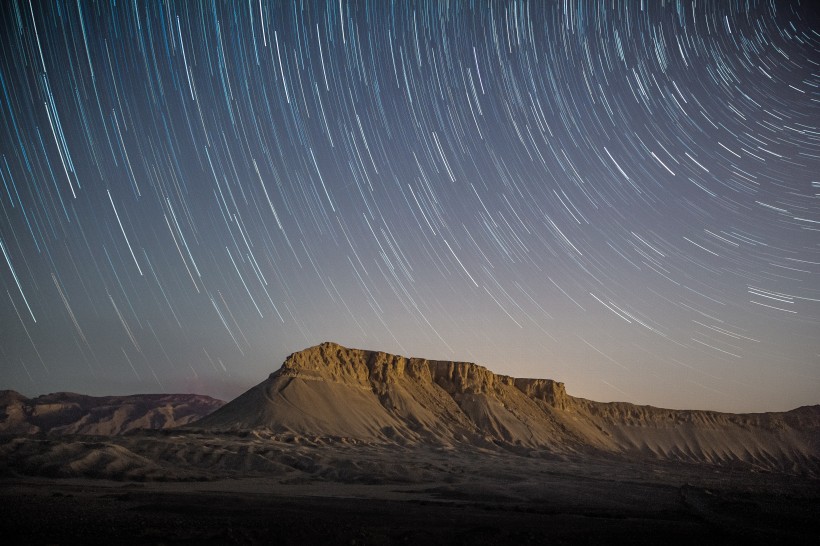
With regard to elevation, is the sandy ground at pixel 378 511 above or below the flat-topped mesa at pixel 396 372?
below

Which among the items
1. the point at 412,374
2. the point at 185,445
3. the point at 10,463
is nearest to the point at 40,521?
the point at 10,463

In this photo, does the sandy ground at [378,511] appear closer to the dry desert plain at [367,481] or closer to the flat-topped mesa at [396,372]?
the dry desert plain at [367,481]


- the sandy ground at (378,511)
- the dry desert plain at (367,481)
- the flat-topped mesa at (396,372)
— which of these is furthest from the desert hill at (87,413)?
the sandy ground at (378,511)

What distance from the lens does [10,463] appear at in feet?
120

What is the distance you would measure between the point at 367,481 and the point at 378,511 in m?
16.2

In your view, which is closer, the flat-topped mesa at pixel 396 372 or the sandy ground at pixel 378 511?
the sandy ground at pixel 378 511

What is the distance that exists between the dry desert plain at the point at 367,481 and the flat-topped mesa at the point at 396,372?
0.33m

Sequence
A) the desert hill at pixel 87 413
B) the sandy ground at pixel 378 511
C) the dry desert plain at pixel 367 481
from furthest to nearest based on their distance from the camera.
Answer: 1. the desert hill at pixel 87 413
2. the dry desert plain at pixel 367 481
3. the sandy ground at pixel 378 511

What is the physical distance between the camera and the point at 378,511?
26641 millimetres

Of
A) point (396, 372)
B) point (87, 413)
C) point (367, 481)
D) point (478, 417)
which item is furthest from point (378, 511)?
point (87, 413)

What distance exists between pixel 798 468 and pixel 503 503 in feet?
405

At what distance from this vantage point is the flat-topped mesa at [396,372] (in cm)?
9831

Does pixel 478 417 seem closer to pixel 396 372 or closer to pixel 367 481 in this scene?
pixel 396 372

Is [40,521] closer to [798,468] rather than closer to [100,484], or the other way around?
[100,484]
